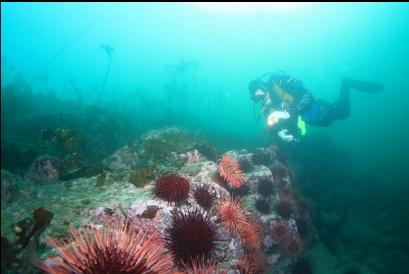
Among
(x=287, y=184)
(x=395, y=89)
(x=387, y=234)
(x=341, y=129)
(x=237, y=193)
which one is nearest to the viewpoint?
(x=237, y=193)

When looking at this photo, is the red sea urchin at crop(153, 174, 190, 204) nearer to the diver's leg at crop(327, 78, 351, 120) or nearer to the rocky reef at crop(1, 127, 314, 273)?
the rocky reef at crop(1, 127, 314, 273)

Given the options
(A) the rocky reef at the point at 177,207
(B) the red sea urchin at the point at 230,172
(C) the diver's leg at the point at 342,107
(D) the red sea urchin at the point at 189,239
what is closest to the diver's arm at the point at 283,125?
(A) the rocky reef at the point at 177,207

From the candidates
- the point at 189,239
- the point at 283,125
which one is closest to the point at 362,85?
the point at 283,125

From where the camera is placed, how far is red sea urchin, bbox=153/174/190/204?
5988mm

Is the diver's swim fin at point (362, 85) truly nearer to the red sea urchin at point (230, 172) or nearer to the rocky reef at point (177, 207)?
the rocky reef at point (177, 207)

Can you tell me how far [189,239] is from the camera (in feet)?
15.5

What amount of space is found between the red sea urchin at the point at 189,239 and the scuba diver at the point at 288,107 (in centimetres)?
755

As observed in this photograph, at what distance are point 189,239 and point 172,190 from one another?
4.81 ft

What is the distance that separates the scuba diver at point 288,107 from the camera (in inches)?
471

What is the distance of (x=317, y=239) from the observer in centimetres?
1151

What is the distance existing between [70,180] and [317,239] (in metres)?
9.83

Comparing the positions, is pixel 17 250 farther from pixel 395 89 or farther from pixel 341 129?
pixel 395 89

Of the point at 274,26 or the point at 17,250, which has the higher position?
the point at 274,26

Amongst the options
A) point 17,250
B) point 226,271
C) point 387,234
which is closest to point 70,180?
point 17,250
